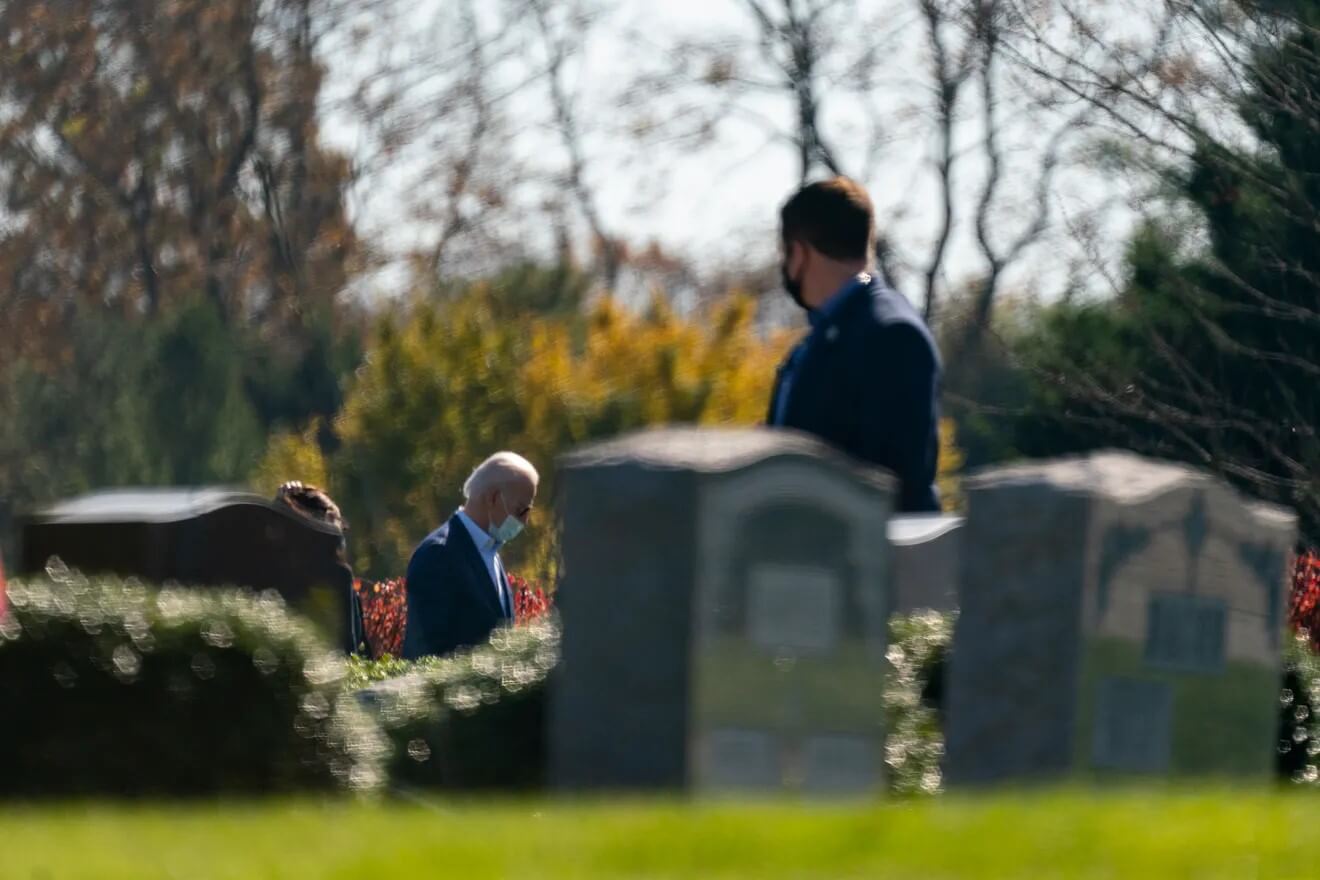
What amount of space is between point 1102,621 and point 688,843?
2011 mm

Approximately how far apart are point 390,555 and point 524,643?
18985 millimetres

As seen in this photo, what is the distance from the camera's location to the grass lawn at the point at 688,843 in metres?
3.60

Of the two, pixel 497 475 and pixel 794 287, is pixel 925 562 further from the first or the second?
pixel 497 475

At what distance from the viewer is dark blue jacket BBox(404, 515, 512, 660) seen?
852 cm

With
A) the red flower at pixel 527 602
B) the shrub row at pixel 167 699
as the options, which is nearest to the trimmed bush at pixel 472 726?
the shrub row at pixel 167 699

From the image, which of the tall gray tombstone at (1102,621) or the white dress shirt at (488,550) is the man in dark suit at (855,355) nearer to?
the tall gray tombstone at (1102,621)

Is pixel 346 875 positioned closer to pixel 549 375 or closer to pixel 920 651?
pixel 920 651

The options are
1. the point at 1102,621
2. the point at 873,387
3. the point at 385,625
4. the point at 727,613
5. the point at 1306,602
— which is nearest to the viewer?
the point at 727,613

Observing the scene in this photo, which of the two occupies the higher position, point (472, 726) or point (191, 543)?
point (191, 543)

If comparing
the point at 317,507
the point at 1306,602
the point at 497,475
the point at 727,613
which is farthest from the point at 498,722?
the point at 1306,602

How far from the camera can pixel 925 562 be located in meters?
6.99

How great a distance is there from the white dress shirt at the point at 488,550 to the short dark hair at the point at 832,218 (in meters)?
2.39

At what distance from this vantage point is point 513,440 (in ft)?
83.4

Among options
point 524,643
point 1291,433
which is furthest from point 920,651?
point 1291,433
